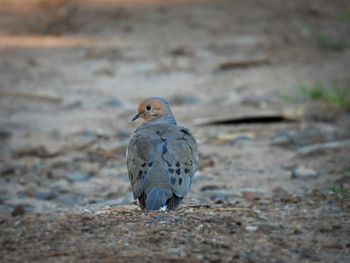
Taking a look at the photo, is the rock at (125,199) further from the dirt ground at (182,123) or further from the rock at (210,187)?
the rock at (210,187)

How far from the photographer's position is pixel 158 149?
584cm

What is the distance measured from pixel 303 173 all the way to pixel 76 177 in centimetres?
208

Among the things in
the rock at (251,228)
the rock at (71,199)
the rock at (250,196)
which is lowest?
the rock at (71,199)

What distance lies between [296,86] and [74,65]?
10.8 feet

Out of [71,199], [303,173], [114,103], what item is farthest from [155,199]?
[114,103]

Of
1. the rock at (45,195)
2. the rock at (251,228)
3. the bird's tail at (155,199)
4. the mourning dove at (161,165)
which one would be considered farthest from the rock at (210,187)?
the rock at (251,228)

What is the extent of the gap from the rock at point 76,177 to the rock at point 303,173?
189 centimetres

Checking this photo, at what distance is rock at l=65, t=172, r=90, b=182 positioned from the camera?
7.84 m

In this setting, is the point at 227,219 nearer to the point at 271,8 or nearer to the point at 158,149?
the point at 158,149

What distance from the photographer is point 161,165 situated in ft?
18.7

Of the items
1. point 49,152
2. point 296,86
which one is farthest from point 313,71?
point 49,152

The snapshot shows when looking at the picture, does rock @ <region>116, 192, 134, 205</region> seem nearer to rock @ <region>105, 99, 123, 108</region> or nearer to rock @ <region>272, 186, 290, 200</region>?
rock @ <region>272, 186, 290, 200</region>

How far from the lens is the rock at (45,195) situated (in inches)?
290

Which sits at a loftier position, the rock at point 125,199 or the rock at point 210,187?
the rock at point 125,199
